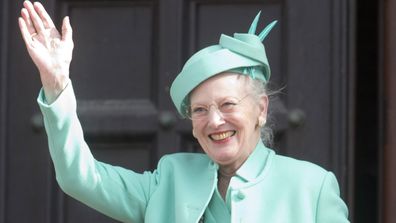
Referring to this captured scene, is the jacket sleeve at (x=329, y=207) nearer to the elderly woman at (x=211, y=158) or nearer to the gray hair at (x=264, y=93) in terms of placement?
the elderly woman at (x=211, y=158)

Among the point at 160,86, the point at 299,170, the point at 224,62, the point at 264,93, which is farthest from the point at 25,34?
the point at 160,86

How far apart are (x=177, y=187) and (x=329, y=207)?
0.35m

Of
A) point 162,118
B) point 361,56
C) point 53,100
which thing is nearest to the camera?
point 53,100

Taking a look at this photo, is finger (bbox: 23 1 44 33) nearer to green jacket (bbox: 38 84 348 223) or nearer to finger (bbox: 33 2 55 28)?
finger (bbox: 33 2 55 28)

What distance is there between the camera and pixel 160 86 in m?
3.78

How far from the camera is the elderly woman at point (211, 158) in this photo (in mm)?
3072

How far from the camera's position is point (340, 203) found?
315cm

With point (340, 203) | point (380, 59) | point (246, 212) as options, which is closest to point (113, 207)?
point (246, 212)

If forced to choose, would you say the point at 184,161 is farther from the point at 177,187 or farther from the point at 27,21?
the point at 27,21

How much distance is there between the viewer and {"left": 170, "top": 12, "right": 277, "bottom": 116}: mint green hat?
10.3 ft

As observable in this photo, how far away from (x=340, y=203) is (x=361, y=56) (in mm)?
1066

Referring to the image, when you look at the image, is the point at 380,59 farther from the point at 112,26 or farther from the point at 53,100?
the point at 53,100

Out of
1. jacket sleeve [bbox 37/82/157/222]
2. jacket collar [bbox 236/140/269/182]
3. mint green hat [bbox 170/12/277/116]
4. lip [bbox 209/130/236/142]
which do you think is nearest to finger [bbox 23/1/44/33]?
jacket sleeve [bbox 37/82/157/222]

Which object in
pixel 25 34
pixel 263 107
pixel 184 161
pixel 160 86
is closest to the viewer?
pixel 25 34
